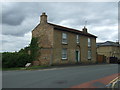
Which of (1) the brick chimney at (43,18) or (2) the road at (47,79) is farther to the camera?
(1) the brick chimney at (43,18)

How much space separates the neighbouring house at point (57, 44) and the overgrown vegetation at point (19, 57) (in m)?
0.99

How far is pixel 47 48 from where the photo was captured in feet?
94.7

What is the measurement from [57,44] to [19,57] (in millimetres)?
6730

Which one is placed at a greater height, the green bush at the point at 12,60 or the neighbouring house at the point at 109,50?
the neighbouring house at the point at 109,50

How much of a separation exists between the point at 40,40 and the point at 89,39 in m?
12.1

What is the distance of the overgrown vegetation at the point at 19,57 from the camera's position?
24.6m


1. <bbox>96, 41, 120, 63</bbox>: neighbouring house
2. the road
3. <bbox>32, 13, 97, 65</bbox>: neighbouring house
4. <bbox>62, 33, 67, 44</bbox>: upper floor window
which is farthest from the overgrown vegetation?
<bbox>96, 41, 120, 63</bbox>: neighbouring house

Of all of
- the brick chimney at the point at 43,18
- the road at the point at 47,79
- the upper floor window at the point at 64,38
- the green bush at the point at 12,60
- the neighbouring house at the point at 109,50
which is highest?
the brick chimney at the point at 43,18

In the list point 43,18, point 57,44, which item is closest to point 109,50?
point 57,44

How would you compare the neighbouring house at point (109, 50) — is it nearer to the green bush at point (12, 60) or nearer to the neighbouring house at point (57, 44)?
the neighbouring house at point (57, 44)

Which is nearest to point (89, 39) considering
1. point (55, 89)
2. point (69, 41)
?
point (69, 41)

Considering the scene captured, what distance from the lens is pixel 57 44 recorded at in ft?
95.2

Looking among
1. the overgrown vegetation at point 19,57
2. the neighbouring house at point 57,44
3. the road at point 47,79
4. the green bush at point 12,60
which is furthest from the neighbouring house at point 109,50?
the road at point 47,79

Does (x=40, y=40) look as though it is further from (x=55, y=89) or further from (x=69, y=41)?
(x=55, y=89)
